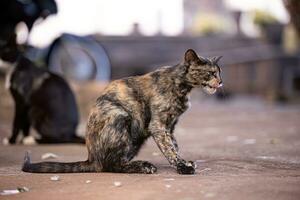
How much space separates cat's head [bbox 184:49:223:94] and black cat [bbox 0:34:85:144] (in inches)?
118

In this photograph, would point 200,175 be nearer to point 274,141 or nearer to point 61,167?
point 61,167

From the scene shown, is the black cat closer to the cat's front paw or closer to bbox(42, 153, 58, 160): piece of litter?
bbox(42, 153, 58, 160): piece of litter

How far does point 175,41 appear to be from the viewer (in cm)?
2345

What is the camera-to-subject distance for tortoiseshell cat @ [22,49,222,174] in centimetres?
557

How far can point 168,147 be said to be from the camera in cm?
562

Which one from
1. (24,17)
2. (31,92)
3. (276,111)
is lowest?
(276,111)

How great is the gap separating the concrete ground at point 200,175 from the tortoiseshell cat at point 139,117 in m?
0.15

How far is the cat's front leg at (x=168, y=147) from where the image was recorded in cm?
553

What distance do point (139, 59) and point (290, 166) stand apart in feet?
56.1

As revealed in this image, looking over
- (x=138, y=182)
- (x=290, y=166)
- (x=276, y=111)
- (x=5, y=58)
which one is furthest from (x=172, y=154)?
(x=276, y=111)

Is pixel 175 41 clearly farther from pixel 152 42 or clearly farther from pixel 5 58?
pixel 5 58

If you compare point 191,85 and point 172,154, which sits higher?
point 191,85

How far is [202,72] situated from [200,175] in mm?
937

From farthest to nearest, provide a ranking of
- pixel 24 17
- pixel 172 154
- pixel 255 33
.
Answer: pixel 255 33 → pixel 24 17 → pixel 172 154
